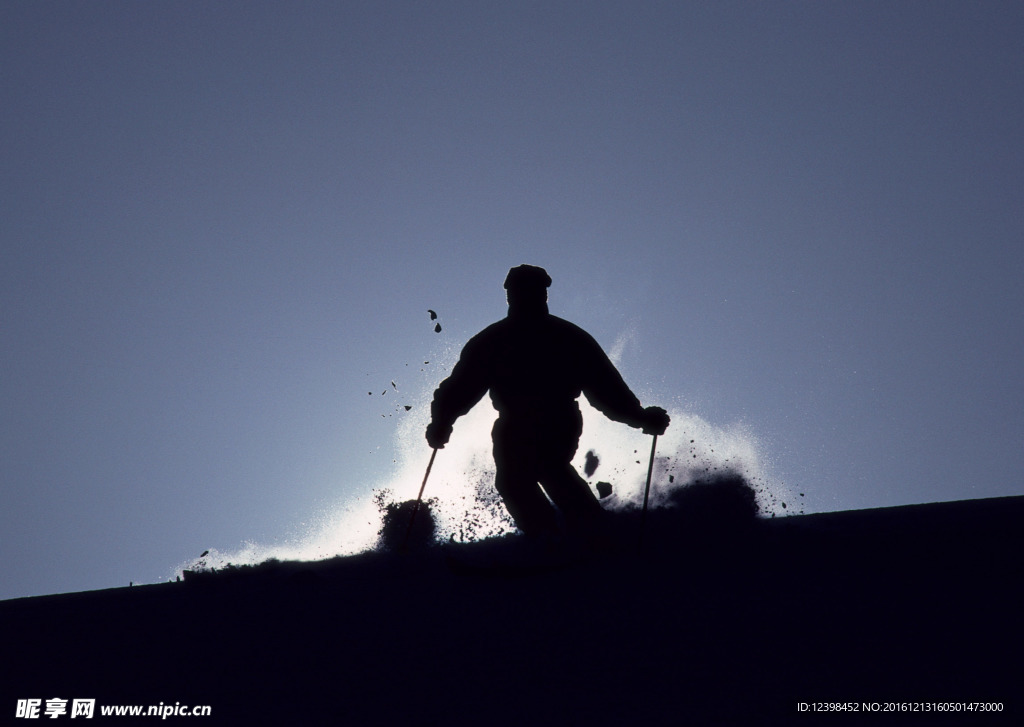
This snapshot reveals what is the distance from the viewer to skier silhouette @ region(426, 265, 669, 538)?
5.76 meters

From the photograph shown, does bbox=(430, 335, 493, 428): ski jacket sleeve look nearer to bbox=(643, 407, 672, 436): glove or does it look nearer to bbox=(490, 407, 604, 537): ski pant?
bbox=(490, 407, 604, 537): ski pant

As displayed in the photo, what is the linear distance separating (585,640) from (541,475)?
244cm

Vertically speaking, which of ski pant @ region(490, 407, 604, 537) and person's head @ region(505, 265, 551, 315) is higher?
person's head @ region(505, 265, 551, 315)

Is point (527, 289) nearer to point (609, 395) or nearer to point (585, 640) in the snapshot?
point (609, 395)

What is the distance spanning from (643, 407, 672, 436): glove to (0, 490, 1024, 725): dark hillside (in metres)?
0.79

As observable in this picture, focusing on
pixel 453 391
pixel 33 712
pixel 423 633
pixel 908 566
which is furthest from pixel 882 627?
pixel 453 391

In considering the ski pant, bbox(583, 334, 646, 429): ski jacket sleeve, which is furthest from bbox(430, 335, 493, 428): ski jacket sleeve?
bbox(583, 334, 646, 429): ski jacket sleeve

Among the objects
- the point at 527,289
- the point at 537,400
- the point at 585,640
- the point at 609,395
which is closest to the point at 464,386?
the point at 537,400

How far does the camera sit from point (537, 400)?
580cm

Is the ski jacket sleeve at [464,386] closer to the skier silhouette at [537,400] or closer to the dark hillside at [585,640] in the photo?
the skier silhouette at [537,400]

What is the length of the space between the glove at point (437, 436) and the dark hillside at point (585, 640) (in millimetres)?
970

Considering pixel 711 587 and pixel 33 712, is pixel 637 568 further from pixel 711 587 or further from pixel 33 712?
pixel 33 712

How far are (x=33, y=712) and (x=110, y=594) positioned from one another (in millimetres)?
3134

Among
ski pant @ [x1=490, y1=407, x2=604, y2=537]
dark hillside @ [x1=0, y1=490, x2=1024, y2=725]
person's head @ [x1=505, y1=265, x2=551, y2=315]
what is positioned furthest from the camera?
person's head @ [x1=505, y1=265, x2=551, y2=315]
